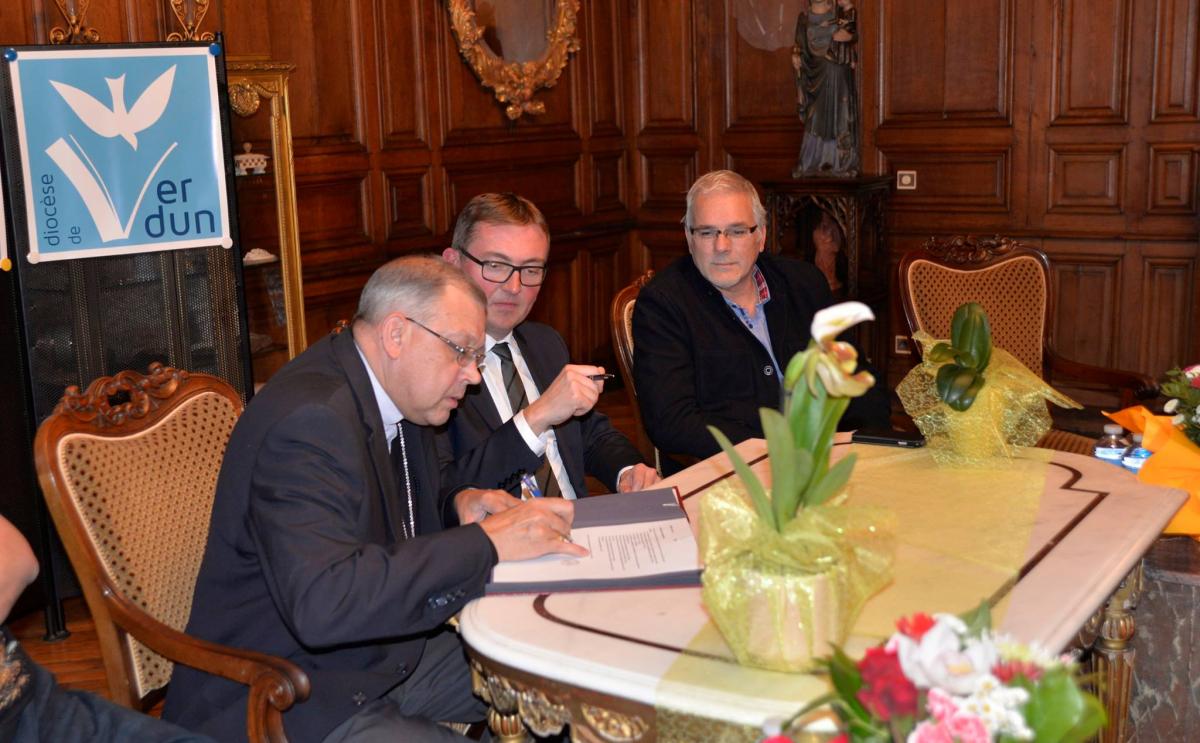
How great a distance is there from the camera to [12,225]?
3.71 m

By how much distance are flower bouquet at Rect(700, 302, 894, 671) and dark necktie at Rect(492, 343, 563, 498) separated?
3.83ft

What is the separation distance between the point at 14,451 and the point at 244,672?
2.35 metres

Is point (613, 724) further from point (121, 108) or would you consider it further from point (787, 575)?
point (121, 108)

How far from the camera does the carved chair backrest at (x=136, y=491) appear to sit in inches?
85.7

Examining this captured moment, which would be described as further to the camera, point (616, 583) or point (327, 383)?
point (327, 383)

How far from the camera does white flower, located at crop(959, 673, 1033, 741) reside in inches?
45.8

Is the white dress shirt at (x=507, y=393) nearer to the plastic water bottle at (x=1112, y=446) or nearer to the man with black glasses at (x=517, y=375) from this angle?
the man with black glasses at (x=517, y=375)

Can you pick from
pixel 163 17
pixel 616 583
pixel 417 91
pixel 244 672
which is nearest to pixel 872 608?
pixel 616 583

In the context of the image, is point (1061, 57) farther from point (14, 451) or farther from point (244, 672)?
point (244, 672)

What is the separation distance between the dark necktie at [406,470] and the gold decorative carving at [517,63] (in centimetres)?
390

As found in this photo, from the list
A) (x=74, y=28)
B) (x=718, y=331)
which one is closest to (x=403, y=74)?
(x=74, y=28)

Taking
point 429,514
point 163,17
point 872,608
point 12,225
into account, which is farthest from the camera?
point 163,17

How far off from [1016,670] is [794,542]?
0.37 meters

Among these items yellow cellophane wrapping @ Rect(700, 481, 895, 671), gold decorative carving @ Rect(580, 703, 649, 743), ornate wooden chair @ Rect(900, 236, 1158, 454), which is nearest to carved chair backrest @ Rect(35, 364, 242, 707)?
gold decorative carving @ Rect(580, 703, 649, 743)
